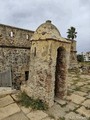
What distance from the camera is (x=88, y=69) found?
519 inches

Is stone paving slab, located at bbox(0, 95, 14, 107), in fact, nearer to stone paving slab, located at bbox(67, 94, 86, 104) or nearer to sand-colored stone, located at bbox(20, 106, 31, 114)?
sand-colored stone, located at bbox(20, 106, 31, 114)

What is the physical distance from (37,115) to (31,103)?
60 cm

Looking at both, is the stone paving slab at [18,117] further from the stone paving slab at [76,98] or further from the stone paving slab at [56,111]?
the stone paving slab at [76,98]

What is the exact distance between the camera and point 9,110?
4.19m

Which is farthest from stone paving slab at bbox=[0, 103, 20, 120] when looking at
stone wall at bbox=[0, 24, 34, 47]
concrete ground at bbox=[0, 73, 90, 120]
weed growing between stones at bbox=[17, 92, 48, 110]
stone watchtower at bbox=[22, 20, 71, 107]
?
stone wall at bbox=[0, 24, 34, 47]

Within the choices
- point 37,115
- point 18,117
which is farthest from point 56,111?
point 18,117

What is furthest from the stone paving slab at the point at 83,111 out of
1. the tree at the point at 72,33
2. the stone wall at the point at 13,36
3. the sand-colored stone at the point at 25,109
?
the tree at the point at 72,33

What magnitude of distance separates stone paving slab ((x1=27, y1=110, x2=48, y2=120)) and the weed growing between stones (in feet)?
0.57

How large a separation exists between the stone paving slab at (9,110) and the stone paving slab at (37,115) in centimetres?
48

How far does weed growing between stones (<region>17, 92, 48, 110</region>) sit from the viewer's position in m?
4.28

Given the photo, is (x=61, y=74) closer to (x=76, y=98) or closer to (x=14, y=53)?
(x=76, y=98)

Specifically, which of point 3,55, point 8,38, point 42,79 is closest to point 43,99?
point 42,79

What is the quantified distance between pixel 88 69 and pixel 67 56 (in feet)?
28.8

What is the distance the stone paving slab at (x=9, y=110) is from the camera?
395 centimetres
